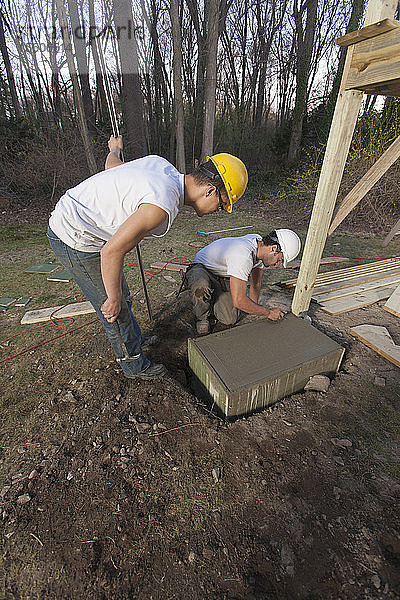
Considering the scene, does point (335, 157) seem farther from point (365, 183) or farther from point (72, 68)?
point (72, 68)

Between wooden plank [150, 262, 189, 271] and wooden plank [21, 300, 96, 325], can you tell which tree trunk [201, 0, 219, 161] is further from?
wooden plank [21, 300, 96, 325]

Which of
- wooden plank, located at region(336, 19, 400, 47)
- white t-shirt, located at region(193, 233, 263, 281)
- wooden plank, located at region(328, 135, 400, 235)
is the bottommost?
white t-shirt, located at region(193, 233, 263, 281)

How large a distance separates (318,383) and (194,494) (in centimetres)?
117

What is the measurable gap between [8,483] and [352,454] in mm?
1934

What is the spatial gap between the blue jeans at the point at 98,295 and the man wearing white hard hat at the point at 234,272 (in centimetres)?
86

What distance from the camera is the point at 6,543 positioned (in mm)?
1332

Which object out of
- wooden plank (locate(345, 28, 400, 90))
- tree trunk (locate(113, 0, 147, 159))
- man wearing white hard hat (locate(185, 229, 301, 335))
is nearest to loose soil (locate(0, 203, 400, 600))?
man wearing white hard hat (locate(185, 229, 301, 335))

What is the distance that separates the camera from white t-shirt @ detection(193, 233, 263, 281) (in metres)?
2.40

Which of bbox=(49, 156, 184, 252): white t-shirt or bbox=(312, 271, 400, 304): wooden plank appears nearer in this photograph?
bbox=(49, 156, 184, 252): white t-shirt

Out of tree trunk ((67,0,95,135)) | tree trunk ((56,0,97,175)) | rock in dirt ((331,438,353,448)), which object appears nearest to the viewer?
rock in dirt ((331,438,353,448))

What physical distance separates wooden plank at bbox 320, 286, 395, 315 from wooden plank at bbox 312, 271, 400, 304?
1.9 inches

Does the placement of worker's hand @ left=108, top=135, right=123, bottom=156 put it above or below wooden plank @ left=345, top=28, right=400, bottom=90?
below

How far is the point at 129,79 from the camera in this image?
9266 millimetres

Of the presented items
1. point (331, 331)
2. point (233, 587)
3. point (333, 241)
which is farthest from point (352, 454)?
point (333, 241)
